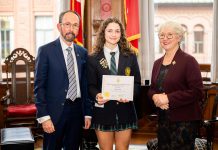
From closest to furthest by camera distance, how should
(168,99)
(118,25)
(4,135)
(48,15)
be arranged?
(168,99)
(118,25)
(4,135)
(48,15)

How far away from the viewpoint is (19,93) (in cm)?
519

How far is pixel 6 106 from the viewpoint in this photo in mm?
4742

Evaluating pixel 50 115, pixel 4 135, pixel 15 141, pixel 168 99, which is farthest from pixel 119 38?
pixel 4 135

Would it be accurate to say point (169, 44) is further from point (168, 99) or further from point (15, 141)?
point (15, 141)

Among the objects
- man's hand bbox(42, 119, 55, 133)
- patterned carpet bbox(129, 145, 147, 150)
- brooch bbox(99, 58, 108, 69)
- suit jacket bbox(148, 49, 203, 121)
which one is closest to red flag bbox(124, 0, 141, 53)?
patterned carpet bbox(129, 145, 147, 150)

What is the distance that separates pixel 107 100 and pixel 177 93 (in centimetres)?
55

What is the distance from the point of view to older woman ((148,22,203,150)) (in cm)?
253

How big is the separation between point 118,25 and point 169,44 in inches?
17.6

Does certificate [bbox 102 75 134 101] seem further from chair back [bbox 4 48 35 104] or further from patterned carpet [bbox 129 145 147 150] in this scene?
chair back [bbox 4 48 35 104]

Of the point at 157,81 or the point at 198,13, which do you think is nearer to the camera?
the point at 157,81

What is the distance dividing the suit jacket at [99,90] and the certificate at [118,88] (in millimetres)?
67

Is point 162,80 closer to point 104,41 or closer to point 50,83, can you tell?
point 104,41

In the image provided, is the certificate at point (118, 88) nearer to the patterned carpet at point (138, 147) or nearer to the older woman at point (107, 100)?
the older woman at point (107, 100)

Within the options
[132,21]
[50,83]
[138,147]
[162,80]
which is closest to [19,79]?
[132,21]
